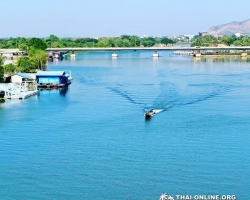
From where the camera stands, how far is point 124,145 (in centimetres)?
587

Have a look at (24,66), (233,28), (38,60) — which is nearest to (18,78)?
(24,66)

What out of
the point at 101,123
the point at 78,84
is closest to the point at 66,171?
the point at 101,123

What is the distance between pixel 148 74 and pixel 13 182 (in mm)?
9552

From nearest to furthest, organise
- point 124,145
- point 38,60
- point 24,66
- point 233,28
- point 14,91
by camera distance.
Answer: point 124,145 → point 14,91 → point 24,66 → point 38,60 → point 233,28

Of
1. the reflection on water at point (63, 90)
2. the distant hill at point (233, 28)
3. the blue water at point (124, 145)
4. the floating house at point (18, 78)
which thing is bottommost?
the blue water at point (124, 145)

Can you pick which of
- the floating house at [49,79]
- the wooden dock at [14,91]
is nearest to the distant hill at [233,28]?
the floating house at [49,79]

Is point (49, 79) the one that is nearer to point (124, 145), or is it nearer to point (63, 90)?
point (63, 90)

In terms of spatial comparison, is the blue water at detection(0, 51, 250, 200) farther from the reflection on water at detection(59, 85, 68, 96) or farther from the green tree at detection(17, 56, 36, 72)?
the green tree at detection(17, 56, 36, 72)

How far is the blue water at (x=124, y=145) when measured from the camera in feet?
15.0

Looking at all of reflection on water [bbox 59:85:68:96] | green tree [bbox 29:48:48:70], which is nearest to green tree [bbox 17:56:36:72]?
green tree [bbox 29:48:48:70]

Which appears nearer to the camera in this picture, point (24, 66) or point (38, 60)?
point (24, 66)

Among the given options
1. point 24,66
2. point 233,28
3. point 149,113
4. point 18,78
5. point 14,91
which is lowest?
point 149,113

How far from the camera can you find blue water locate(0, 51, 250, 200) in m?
4.56

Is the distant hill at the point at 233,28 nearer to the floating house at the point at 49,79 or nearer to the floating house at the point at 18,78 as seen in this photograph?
the floating house at the point at 49,79
